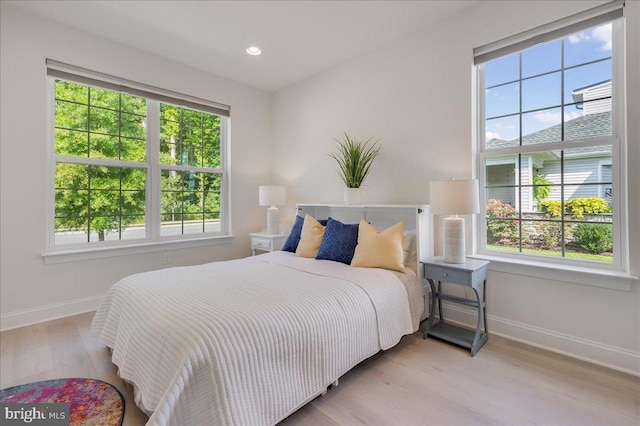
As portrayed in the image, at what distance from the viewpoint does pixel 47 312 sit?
2.72 m

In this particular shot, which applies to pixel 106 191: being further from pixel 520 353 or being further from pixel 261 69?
pixel 520 353

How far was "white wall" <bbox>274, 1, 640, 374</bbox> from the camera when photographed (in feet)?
6.30

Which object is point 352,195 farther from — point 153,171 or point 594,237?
point 153,171

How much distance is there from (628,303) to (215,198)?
406 cm

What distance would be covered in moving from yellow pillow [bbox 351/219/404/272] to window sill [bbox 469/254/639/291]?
73 centimetres

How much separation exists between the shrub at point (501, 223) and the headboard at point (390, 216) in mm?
492

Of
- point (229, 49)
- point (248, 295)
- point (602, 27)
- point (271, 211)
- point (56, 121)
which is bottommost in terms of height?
point (248, 295)

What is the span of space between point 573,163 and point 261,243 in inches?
124

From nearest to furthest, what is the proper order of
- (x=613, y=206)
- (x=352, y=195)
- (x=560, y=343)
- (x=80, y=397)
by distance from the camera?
(x=80, y=397), (x=613, y=206), (x=560, y=343), (x=352, y=195)

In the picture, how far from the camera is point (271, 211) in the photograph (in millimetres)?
3865

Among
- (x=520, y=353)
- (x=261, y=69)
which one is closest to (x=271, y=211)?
(x=261, y=69)

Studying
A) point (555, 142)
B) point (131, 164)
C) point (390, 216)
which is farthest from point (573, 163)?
point (131, 164)

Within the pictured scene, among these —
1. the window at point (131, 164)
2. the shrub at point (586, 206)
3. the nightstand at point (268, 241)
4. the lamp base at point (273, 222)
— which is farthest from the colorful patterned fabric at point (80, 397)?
the shrub at point (586, 206)

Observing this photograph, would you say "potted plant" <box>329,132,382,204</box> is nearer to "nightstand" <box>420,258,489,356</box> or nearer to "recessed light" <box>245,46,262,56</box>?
"nightstand" <box>420,258,489,356</box>
